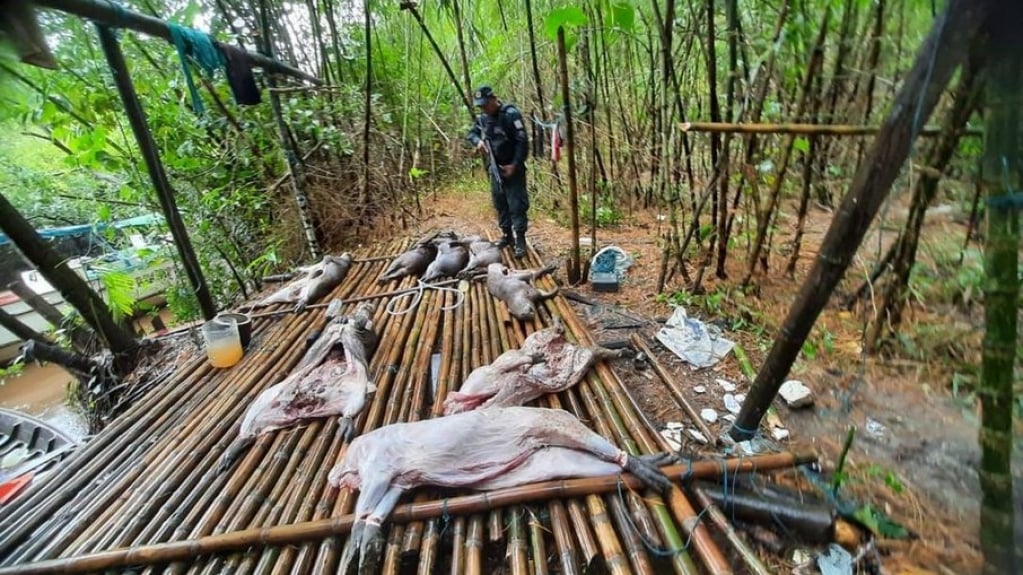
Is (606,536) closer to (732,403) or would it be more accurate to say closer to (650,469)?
(650,469)

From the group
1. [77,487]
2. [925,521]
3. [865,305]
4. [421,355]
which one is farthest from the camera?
[421,355]

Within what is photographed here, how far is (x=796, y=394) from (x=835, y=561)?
87 centimetres

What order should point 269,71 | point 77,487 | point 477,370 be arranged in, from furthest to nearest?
1. point 269,71
2. point 477,370
3. point 77,487

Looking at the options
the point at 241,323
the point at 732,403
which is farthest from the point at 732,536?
the point at 241,323

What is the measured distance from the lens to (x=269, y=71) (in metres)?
4.24

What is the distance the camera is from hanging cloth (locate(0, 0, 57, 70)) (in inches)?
41.9

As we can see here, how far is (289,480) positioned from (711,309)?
2704mm

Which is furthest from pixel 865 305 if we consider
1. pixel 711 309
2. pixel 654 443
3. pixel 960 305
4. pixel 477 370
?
pixel 477 370

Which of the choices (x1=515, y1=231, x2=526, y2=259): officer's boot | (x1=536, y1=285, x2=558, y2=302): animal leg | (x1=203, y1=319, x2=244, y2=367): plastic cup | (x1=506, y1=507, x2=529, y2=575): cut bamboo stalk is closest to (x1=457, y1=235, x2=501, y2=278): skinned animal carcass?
(x1=515, y1=231, x2=526, y2=259): officer's boot

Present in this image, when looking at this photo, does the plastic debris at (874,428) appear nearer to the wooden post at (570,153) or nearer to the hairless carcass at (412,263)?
the wooden post at (570,153)

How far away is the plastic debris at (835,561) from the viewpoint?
145cm

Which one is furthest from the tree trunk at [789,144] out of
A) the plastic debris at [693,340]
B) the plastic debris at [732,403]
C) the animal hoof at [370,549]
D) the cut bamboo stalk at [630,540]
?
the animal hoof at [370,549]

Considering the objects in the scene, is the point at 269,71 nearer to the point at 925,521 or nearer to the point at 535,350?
the point at 535,350

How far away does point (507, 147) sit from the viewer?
4.11 m
